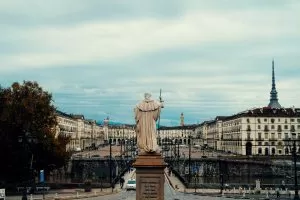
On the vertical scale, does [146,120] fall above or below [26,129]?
below

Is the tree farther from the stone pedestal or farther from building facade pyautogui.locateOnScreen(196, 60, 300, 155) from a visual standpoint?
building facade pyautogui.locateOnScreen(196, 60, 300, 155)

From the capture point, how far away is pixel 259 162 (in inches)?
5433

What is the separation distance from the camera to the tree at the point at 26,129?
220ft

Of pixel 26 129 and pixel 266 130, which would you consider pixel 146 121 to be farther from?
pixel 266 130

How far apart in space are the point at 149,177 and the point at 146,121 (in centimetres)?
222

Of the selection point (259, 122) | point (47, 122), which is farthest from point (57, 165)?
point (259, 122)

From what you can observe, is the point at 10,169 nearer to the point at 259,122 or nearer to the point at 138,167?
the point at 138,167

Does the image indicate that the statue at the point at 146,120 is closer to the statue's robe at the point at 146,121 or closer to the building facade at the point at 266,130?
the statue's robe at the point at 146,121

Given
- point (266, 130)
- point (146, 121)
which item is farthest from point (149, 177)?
point (266, 130)

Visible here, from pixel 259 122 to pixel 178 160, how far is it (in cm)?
5117

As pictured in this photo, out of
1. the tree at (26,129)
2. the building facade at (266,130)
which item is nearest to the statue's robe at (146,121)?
the tree at (26,129)

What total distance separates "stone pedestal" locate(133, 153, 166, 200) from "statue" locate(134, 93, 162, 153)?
0.70 metres

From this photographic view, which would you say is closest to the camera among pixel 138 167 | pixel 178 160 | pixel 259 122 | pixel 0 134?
pixel 138 167

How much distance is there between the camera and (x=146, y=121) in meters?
24.2
